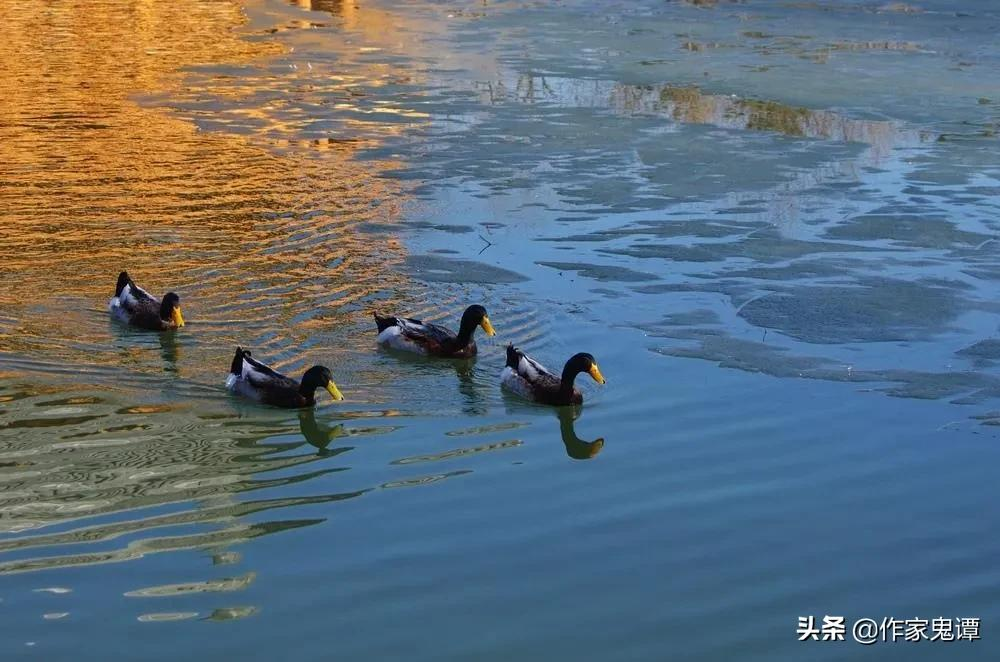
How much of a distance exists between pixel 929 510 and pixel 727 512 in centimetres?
106

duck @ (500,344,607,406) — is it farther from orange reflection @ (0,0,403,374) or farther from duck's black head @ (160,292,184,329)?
duck's black head @ (160,292,184,329)

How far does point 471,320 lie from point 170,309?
217cm

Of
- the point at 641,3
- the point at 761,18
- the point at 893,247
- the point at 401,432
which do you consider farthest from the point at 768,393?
the point at 641,3

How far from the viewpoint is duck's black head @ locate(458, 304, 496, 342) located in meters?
10.3

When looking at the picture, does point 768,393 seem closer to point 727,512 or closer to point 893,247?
point 727,512

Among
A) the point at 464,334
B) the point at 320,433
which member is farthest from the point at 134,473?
the point at 464,334

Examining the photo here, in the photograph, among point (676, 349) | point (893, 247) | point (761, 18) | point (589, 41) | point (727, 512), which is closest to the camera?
point (727, 512)

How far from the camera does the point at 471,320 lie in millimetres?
10352

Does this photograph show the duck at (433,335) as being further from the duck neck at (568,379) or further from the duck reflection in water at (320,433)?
the duck reflection in water at (320,433)

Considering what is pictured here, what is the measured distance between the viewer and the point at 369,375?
991 cm

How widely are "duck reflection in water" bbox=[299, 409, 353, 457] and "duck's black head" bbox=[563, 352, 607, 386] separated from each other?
4.99ft

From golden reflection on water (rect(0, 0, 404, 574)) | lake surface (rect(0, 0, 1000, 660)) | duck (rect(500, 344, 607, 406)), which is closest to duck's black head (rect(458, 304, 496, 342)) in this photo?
lake surface (rect(0, 0, 1000, 660))

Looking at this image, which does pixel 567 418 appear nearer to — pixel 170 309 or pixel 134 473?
pixel 134 473

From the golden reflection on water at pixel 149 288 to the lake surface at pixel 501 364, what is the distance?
0.04 metres
